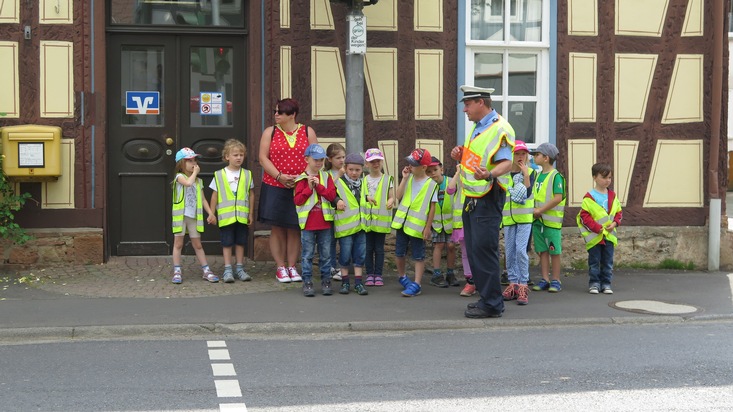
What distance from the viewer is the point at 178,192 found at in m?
10.5

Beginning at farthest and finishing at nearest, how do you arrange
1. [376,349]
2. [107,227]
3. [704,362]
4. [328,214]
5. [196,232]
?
[107,227] → [196,232] → [328,214] → [376,349] → [704,362]

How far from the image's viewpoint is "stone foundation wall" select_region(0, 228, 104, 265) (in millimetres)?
11102

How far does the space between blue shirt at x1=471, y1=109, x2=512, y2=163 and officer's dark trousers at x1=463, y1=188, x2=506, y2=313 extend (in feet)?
0.85

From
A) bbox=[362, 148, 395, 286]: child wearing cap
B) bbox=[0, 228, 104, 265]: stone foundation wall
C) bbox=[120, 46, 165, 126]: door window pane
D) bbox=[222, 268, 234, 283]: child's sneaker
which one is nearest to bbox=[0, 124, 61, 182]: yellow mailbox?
A: bbox=[0, 228, 104, 265]: stone foundation wall

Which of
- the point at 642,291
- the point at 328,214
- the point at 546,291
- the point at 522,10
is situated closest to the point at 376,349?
the point at 328,214

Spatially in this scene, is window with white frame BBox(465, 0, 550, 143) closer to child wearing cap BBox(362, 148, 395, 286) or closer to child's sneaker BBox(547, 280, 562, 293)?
child's sneaker BBox(547, 280, 562, 293)

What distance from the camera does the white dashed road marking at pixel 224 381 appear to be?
609 centimetres

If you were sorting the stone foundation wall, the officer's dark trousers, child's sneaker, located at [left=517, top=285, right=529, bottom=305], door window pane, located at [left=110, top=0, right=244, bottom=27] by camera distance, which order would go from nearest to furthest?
the officer's dark trousers
child's sneaker, located at [left=517, top=285, right=529, bottom=305]
the stone foundation wall
door window pane, located at [left=110, top=0, right=244, bottom=27]

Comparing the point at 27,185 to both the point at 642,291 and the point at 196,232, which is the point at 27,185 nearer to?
the point at 196,232

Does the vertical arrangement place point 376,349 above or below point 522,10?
below

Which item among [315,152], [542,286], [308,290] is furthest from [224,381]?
[542,286]

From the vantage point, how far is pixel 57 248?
11156 millimetres

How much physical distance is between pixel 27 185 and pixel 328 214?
3.37m

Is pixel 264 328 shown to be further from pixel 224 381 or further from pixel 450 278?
pixel 450 278
